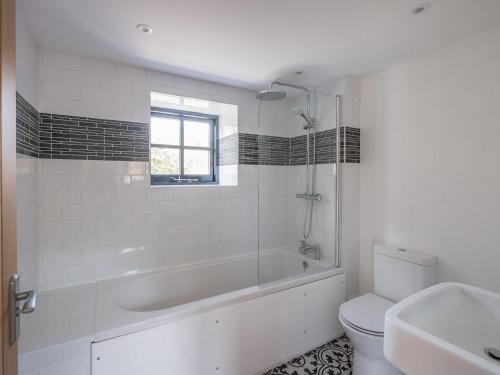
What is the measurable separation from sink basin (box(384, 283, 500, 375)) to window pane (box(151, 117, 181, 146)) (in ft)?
7.73

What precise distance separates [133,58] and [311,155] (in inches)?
71.9

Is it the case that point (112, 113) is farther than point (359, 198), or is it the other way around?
point (359, 198)

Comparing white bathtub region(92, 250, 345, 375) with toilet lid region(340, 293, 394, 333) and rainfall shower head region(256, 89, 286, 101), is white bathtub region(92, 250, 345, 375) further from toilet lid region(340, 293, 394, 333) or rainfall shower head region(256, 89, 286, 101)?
rainfall shower head region(256, 89, 286, 101)

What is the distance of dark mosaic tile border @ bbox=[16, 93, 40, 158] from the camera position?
145 cm

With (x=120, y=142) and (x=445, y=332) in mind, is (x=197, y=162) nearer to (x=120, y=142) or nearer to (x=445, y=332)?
(x=120, y=142)

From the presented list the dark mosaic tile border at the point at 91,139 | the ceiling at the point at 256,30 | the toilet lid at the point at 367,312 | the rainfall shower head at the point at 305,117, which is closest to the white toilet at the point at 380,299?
the toilet lid at the point at 367,312

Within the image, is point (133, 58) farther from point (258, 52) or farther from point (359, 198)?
point (359, 198)

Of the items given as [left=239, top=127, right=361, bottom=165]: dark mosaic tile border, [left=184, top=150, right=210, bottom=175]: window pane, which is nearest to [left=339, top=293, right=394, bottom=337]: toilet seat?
[left=239, top=127, right=361, bottom=165]: dark mosaic tile border

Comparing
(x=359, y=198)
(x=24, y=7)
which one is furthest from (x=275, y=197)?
(x=24, y=7)

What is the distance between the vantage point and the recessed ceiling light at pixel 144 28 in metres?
1.59

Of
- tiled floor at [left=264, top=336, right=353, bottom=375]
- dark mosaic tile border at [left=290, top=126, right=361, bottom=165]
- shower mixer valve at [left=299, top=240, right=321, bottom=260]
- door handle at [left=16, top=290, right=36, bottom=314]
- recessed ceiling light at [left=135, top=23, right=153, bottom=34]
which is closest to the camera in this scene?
door handle at [left=16, top=290, right=36, bottom=314]

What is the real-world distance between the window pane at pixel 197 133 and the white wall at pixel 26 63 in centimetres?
126

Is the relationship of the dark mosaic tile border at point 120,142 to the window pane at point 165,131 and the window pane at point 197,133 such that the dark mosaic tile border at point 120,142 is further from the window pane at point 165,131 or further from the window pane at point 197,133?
the window pane at point 165,131

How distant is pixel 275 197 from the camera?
2598 millimetres
